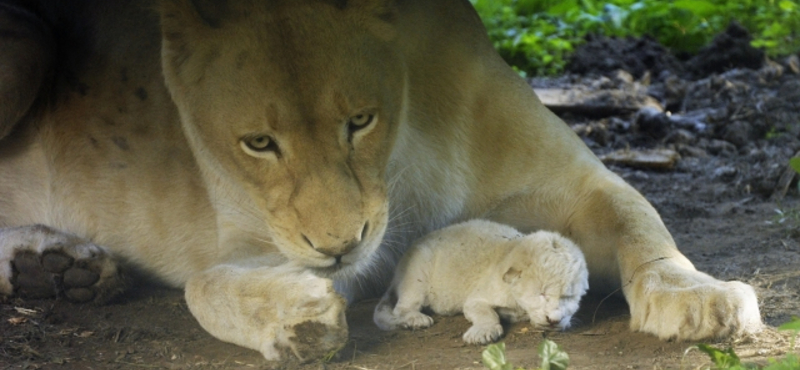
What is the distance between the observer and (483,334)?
2752mm

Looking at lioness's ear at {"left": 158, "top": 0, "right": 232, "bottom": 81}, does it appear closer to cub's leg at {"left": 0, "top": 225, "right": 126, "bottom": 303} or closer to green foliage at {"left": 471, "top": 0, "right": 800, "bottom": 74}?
cub's leg at {"left": 0, "top": 225, "right": 126, "bottom": 303}

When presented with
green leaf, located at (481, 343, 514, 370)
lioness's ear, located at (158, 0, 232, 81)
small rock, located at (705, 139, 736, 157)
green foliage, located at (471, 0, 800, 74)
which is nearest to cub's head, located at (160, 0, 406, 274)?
lioness's ear, located at (158, 0, 232, 81)

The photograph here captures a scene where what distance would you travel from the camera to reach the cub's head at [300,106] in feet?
9.03

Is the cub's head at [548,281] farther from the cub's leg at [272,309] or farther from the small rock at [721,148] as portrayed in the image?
the small rock at [721,148]

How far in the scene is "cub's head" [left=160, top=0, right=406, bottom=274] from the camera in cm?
275

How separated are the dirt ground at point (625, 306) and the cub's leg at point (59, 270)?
51 millimetres

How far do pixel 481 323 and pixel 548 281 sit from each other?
0.25 meters

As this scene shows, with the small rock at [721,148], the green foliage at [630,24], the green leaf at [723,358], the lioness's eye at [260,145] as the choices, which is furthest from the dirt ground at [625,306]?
the green foliage at [630,24]

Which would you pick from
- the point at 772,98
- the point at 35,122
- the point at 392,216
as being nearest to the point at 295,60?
the point at 392,216

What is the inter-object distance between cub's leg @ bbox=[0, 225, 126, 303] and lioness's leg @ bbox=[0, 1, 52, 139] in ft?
2.25

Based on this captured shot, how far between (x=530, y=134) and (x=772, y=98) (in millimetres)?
3026

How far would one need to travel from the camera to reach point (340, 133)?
2.80 m

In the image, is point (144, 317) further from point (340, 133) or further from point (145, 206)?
point (340, 133)

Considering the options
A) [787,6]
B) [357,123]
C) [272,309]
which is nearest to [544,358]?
[272,309]
